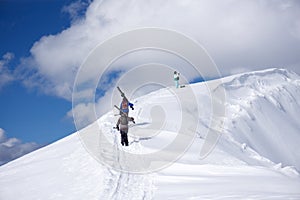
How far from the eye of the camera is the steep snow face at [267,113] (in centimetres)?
3112

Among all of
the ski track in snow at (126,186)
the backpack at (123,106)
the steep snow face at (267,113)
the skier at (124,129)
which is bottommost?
the ski track in snow at (126,186)

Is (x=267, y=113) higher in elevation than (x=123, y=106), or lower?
higher

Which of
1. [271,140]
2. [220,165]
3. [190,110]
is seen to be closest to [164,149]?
[220,165]

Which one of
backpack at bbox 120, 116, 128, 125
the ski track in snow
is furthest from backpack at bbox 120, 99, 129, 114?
the ski track in snow

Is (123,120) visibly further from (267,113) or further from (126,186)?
(267,113)

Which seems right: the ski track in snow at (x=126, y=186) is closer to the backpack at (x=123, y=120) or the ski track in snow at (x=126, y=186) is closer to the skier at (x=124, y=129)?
the skier at (x=124, y=129)

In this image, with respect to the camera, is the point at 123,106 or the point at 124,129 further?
the point at 123,106

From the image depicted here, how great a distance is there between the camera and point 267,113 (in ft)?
127

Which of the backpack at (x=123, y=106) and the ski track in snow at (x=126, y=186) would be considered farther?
the backpack at (x=123, y=106)

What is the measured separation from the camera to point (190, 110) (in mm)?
27328

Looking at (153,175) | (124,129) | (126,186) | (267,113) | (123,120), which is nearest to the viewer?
(126,186)

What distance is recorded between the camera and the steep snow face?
3112cm

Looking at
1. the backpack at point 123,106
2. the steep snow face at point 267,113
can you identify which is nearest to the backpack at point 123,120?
the backpack at point 123,106

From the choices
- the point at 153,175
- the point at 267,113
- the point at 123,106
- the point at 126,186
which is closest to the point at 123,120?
the point at 123,106
